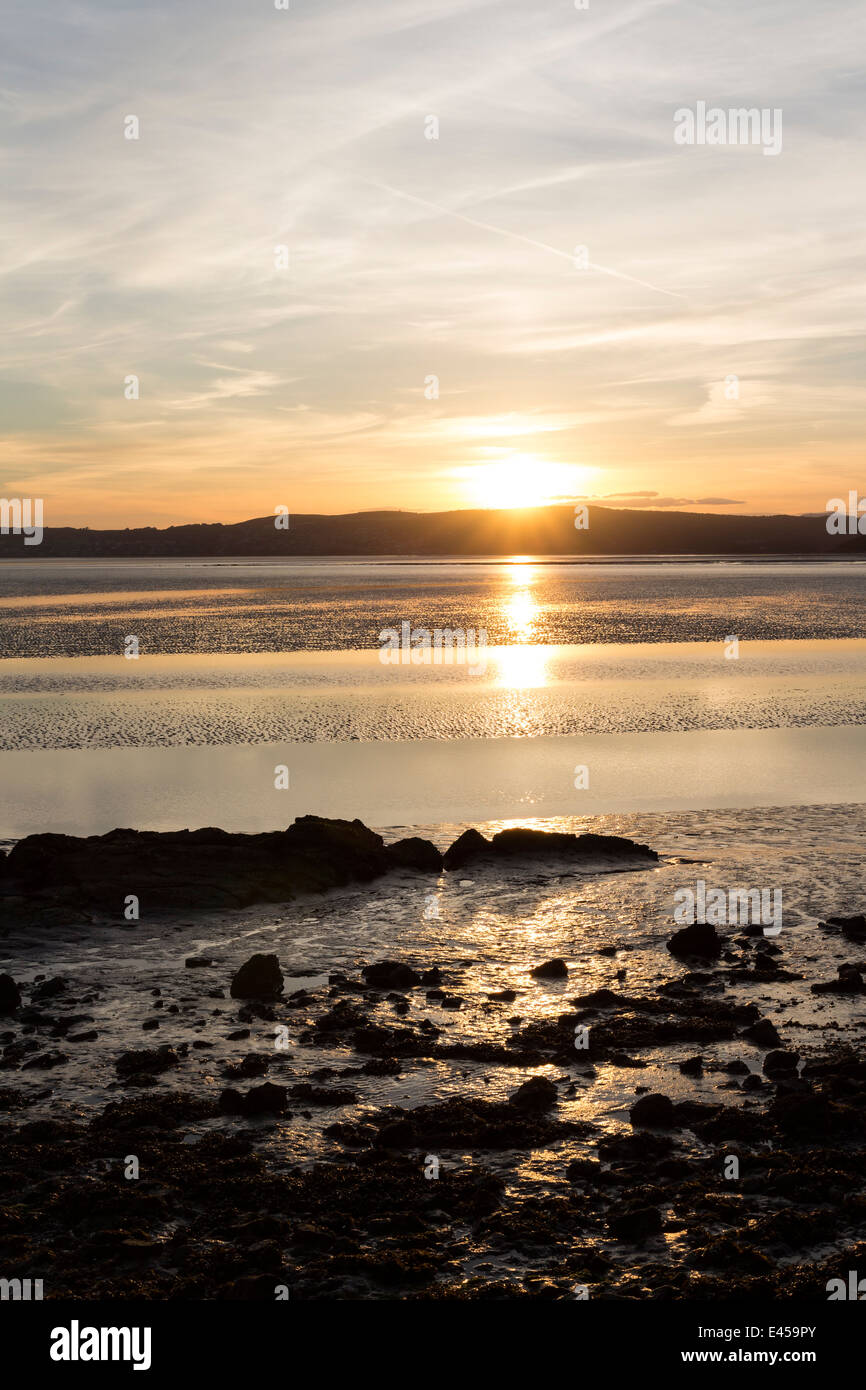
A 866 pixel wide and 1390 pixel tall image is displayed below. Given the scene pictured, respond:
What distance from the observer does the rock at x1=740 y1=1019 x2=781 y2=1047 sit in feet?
28.1

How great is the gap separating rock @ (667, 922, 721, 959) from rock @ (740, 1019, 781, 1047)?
1.93 meters

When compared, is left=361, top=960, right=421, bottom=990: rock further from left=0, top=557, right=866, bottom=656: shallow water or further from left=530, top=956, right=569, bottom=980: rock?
left=0, top=557, right=866, bottom=656: shallow water

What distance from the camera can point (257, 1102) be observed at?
24.8 ft

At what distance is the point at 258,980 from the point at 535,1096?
306 cm

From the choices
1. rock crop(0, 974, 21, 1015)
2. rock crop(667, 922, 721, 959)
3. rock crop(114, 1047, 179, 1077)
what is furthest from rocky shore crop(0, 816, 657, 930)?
rock crop(114, 1047, 179, 1077)

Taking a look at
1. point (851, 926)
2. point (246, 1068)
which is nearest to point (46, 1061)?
point (246, 1068)

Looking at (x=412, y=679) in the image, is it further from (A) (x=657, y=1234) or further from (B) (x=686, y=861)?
(A) (x=657, y=1234)

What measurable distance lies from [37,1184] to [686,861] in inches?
353

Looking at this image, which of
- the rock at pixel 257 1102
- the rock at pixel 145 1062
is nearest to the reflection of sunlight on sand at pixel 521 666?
the rock at pixel 145 1062

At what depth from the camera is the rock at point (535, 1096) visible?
753 cm

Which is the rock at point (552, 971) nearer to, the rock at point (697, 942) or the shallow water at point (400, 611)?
the rock at point (697, 942)

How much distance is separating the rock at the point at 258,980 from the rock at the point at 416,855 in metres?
4.04

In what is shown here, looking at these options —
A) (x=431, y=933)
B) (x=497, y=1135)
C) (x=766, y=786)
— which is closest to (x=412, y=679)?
(x=766, y=786)

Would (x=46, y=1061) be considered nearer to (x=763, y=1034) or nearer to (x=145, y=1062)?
(x=145, y=1062)
